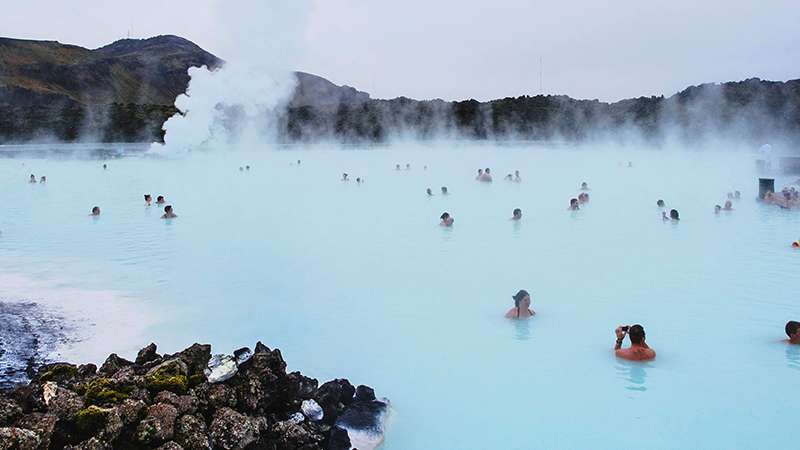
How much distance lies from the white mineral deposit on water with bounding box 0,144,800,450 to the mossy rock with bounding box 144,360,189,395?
144 cm

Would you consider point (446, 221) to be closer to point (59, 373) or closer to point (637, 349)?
point (637, 349)

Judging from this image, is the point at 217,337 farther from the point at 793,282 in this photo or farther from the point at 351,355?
the point at 793,282

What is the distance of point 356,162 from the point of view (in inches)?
1177

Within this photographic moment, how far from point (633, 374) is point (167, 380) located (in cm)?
373

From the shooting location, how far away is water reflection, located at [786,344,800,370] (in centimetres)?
515

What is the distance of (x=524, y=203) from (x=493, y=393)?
10.8 metres

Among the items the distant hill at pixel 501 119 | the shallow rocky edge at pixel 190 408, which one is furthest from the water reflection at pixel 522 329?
the distant hill at pixel 501 119

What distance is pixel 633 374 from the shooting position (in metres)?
5.09

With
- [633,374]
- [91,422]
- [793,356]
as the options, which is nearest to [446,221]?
[633,374]

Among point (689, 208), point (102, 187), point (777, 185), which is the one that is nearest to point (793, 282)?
point (689, 208)

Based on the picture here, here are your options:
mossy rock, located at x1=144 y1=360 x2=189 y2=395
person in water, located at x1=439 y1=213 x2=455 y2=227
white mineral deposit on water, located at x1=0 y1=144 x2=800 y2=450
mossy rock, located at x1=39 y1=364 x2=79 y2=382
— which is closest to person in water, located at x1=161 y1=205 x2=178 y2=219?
white mineral deposit on water, located at x1=0 y1=144 x2=800 y2=450

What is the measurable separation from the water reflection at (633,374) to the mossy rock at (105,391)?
3.80 meters

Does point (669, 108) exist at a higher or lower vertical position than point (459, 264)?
higher

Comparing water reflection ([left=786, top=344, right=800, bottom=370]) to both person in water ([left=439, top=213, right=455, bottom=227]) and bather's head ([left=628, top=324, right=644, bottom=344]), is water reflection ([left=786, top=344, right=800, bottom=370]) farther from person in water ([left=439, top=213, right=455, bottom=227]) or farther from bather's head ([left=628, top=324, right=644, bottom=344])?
person in water ([left=439, top=213, right=455, bottom=227])
